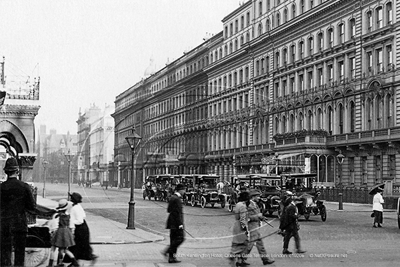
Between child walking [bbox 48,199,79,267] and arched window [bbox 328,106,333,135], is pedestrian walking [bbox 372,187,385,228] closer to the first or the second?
child walking [bbox 48,199,79,267]

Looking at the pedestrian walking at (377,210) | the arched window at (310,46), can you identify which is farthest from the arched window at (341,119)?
the pedestrian walking at (377,210)

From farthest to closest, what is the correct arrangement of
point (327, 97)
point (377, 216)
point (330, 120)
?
1. point (330, 120)
2. point (327, 97)
3. point (377, 216)

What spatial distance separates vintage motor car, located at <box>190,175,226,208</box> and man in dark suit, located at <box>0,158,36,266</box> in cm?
3463

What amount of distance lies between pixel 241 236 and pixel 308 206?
18111 millimetres

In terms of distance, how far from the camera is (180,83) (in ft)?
307

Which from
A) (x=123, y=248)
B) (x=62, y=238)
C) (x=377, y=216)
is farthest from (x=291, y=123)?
(x=62, y=238)

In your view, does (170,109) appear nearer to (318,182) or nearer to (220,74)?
(220,74)

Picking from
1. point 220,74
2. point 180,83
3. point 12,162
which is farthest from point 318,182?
point 12,162

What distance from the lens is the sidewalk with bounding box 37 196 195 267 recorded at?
51.1 feet

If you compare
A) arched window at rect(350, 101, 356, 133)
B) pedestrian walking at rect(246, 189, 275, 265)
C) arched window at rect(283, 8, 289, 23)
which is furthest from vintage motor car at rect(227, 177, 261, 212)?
arched window at rect(283, 8, 289, 23)

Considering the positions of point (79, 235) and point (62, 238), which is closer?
point (62, 238)

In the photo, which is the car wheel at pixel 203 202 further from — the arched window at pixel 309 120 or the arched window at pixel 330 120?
the arched window at pixel 309 120

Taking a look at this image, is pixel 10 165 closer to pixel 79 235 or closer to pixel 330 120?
pixel 79 235

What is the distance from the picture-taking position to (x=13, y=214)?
1216 centimetres
